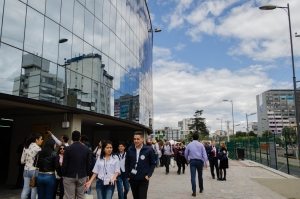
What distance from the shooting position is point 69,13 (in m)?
16.0

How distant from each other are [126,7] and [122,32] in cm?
257

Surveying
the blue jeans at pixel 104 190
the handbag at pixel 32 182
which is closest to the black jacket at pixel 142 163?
the blue jeans at pixel 104 190

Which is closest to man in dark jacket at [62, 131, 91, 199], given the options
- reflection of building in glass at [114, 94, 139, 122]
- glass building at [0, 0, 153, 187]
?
glass building at [0, 0, 153, 187]

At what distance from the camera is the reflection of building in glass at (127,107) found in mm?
23209

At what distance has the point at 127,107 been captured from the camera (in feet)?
85.3

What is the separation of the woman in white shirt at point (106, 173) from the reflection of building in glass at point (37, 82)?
19.5 ft

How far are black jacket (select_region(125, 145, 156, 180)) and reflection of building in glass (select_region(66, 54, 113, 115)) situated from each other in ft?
30.0

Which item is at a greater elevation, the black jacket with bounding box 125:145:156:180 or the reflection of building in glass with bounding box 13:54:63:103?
the reflection of building in glass with bounding box 13:54:63:103

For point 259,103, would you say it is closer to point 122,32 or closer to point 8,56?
point 122,32

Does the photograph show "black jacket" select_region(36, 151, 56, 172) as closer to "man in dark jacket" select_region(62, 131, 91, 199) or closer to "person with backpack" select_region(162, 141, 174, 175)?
"man in dark jacket" select_region(62, 131, 91, 199)

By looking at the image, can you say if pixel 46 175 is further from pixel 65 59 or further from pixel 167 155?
pixel 167 155

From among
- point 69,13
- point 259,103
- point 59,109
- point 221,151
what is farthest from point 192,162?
point 259,103

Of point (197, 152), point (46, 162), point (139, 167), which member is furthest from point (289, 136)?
point (46, 162)

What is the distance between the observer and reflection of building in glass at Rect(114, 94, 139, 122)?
23209 millimetres
